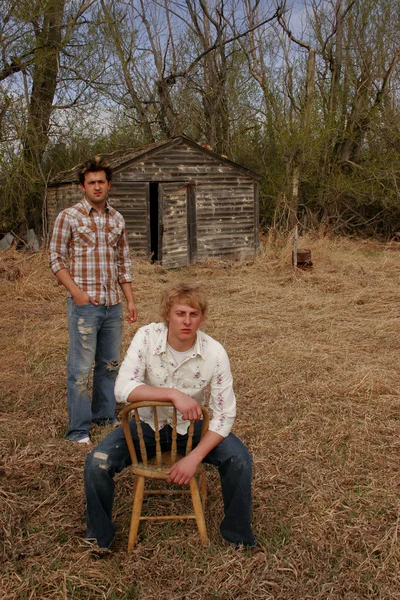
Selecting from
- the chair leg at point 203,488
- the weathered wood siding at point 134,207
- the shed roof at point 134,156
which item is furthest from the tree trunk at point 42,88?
the chair leg at point 203,488

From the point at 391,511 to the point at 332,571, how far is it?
0.64 m

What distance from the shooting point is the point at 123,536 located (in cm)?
295

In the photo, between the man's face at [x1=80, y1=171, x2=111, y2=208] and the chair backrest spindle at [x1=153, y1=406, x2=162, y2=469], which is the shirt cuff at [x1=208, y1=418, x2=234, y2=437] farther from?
the man's face at [x1=80, y1=171, x2=111, y2=208]

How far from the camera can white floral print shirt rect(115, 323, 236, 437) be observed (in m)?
2.79

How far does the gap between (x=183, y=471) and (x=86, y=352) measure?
1.64m

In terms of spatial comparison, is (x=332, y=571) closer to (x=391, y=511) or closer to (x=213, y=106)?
(x=391, y=511)

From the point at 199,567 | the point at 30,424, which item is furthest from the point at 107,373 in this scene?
the point at 199,567

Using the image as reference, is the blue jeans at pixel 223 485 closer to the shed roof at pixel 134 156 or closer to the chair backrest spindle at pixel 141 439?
the chair backrest spindle at pixel 141 439

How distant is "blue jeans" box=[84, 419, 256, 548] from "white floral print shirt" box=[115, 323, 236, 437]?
20 cm

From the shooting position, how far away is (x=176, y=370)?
9.29 ft

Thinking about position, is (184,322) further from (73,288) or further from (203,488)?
(73,288)

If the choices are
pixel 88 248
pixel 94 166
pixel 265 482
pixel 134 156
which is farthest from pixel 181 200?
pixel 265 482

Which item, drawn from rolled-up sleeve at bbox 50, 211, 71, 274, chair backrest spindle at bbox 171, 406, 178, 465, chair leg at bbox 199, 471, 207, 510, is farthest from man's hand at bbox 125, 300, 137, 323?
chair backrest spindle at bbox 171, 406, 178, 465

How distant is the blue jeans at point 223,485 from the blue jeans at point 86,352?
1.25 meters
